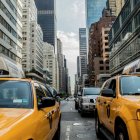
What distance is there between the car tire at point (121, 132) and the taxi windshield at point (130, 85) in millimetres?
988

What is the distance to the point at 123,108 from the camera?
6.70 meters

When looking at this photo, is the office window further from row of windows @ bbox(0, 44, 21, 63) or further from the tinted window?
the tinted window

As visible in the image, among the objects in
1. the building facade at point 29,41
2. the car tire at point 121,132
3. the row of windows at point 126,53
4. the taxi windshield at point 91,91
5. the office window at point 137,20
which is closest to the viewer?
the car tire at point 121,132

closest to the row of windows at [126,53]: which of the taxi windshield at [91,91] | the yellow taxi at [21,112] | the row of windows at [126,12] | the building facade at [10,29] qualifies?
the row of windows at [126,12]

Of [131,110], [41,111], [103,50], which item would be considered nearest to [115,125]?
[131,110]

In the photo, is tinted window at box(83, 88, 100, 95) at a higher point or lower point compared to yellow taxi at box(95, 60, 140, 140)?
higher

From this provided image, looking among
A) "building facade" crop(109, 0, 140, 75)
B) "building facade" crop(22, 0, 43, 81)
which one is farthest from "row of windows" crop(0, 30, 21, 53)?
"building facade" crop(22, 0, 43, 81)

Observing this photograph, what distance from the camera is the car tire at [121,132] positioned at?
6.36 m

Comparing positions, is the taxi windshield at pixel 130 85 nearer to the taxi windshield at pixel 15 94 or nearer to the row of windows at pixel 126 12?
the taxi windshield at pixel 15 94

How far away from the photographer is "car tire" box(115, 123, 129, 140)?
6.36 metres

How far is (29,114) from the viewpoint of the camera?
512 centimetres

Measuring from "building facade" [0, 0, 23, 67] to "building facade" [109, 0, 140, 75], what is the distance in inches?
936

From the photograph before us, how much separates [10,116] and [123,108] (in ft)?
8.56

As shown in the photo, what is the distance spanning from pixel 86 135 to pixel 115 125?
4554 millimetres
